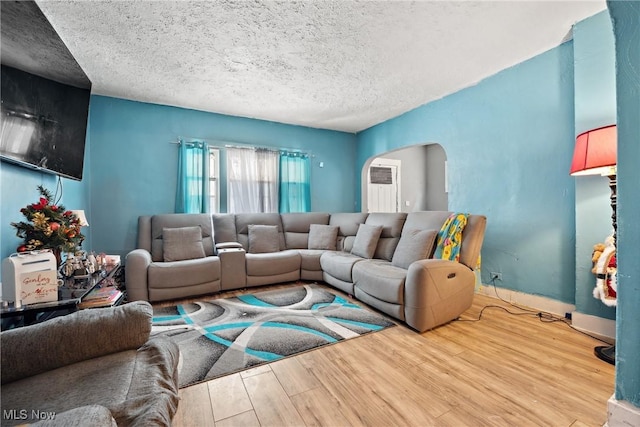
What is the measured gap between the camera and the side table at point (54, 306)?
4.25 ft

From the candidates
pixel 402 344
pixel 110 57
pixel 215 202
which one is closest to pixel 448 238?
pixel 402 344

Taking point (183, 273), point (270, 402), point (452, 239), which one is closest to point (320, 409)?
point (270, 402)

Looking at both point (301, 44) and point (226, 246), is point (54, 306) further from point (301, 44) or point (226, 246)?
point (301, 44)

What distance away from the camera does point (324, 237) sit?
4.07 meters

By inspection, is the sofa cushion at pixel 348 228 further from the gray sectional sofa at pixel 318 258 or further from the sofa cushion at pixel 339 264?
the sofa cushion at pixel 339 264

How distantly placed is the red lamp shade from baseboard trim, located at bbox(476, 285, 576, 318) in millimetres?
1321

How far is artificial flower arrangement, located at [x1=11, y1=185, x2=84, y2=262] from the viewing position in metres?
1.65

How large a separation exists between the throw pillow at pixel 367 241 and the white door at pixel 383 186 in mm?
2133

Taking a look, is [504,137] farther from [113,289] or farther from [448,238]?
[113,289]

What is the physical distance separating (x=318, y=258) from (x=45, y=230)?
2.69m

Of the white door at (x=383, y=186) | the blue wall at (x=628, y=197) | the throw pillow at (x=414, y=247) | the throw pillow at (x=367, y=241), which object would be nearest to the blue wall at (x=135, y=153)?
the throw pillow at (x=367, y=241)

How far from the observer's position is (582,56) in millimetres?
2227

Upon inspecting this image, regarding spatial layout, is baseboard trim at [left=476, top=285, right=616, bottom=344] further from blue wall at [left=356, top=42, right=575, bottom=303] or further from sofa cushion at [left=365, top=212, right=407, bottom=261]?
sofa cushion at [left=365, top=212, right=407, bottom=261]

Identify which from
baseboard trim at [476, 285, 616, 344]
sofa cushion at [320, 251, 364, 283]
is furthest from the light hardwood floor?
sofa cushion at [320, 251, 364, 283]
